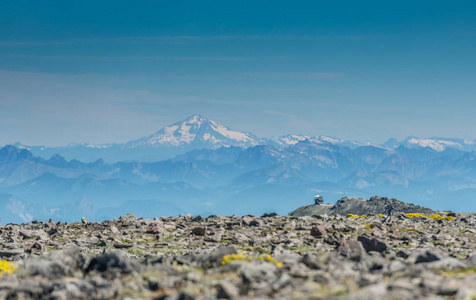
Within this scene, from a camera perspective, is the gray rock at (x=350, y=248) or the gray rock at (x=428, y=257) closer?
the gray rock at (x=428, y=257)

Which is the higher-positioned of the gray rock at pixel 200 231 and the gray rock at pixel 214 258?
the gray rock at pixel 200 231

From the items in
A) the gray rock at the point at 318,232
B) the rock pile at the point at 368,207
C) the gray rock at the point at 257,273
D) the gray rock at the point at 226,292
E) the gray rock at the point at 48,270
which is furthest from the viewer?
the rock pile at the point at 368,207

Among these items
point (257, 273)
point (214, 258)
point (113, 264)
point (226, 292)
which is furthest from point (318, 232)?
point (226, 292)

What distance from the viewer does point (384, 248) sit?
2783cm

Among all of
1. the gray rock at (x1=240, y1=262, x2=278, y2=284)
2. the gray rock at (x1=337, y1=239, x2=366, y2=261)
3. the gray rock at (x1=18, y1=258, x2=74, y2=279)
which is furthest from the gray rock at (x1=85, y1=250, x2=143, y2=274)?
the gray rock at (x1=337, y1=239, x2=366, y2=261)

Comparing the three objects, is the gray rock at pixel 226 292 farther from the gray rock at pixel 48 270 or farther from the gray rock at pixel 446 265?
the gray rock at pixel 446 265

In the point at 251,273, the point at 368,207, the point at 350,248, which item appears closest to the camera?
the point at 251,273

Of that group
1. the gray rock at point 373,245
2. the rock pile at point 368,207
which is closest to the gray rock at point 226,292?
the gray rock at point 373,245

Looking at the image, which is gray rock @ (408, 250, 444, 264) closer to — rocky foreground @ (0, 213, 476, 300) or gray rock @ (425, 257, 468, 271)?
rocky foreground @ (0, 213, 476, 300)

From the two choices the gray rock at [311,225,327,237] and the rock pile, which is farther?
the rock pile

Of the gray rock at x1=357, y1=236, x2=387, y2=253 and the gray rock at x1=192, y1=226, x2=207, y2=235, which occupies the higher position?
the gray rock at x1=192, y1=226, x2=207, y2=235

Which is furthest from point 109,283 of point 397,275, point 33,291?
point 397,275

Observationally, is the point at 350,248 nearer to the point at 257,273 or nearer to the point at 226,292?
the point at 257,273

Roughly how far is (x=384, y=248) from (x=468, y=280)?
1402 centimetres
